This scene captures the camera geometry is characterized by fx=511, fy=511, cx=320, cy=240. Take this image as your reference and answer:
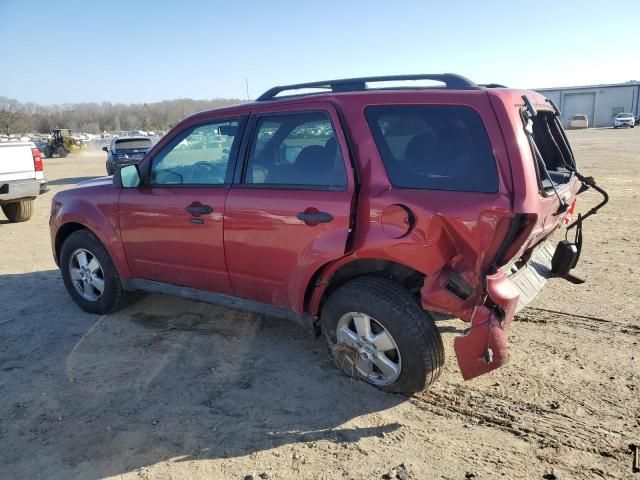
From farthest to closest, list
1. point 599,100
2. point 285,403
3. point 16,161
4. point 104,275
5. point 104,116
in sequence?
point 104,116 → point 599,100 → point 16,161 → point 104,275 → point 285,403

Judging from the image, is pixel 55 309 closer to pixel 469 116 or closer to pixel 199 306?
pixel 199 306

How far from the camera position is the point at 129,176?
432 centimetres

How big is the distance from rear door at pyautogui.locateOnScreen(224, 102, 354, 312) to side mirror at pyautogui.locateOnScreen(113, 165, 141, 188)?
1.08m

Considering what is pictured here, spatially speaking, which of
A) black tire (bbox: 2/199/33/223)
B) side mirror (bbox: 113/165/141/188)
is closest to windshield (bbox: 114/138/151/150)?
black tire (bbox: 2/199/33/223)

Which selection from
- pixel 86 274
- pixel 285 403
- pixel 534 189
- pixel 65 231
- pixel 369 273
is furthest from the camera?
pixel 65 231

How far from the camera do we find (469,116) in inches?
114

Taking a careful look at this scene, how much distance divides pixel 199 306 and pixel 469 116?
319 cm

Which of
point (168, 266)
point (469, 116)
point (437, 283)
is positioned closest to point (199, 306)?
point (168, 266)

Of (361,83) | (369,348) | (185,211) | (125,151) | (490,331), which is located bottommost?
(369,348)

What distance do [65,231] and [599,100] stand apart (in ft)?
243

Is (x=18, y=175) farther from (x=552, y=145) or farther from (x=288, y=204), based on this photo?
(x=552, y=145)

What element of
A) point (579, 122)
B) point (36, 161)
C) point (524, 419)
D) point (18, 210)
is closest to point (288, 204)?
point (524, 419)

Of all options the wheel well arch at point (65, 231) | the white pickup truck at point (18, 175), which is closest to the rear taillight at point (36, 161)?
the white pickup truck at point (18, 175)

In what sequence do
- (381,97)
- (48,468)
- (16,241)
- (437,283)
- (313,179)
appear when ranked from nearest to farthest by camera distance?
1. (48,468)
2. (437,283)
3. (381,97)
4. (313,179)
5. (16,241)
